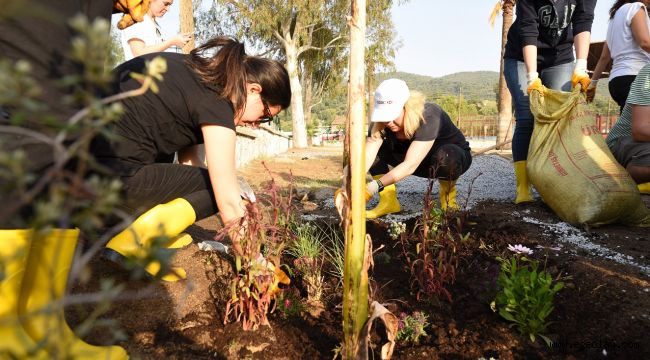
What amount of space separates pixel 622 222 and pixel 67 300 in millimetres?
3161

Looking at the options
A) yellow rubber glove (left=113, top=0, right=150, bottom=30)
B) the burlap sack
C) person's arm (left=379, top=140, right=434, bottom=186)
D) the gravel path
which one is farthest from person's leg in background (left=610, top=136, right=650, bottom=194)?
yellow rubber glove (left=113, top=0, right=150, bottom=30)

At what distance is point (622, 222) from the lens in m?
2.85

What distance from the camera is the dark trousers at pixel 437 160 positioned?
3.31m

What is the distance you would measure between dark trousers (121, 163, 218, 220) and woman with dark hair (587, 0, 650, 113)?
2.74 metres

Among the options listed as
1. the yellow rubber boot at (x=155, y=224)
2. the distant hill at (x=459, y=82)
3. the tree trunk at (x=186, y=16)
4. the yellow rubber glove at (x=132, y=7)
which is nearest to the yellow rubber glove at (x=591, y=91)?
the yellow rubber boot at (x=155, y=224)

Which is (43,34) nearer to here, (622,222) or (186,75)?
(186,75)

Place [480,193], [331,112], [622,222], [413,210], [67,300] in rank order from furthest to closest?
1. [331,112]
2. [480,193]
3. [413,210]
4. [622,222]
5. [67,300]

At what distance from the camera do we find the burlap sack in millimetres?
2742

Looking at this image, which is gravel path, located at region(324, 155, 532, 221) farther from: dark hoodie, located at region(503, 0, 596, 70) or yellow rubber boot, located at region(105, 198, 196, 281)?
yellow rubber boot, located at region(105, 198, 196, 281)

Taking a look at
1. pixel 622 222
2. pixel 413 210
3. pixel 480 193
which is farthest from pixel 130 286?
pixel 480 193

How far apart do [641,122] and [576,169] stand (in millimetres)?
448

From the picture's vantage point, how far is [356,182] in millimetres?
1293

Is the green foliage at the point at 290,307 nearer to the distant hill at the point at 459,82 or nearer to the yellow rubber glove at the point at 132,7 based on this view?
the yellow rubber glove at the point at 132,7

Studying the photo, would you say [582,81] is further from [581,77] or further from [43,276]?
[43,276]
